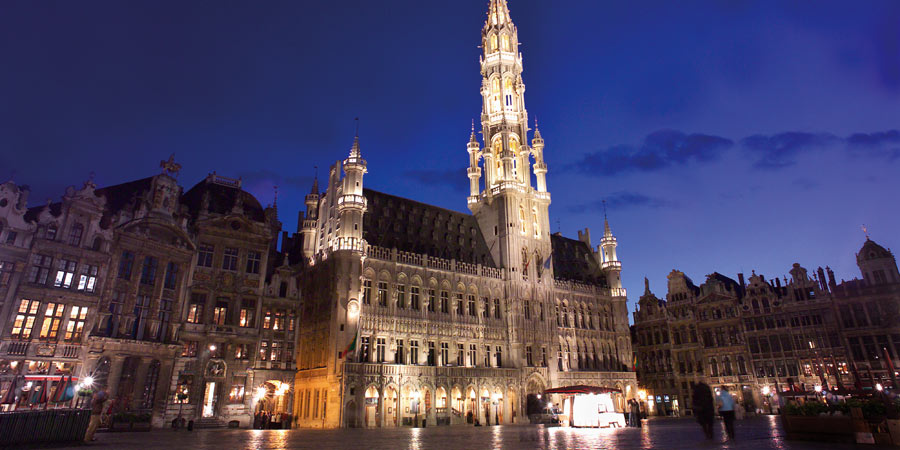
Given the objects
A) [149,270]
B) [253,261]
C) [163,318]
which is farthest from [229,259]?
[163,318]

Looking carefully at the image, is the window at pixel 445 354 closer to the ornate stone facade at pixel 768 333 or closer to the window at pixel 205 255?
the window at pixel 205 255

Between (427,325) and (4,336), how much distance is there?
2963 cm

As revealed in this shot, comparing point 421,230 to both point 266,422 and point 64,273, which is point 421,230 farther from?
point 64,273

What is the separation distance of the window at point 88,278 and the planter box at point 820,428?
39646 millimetres

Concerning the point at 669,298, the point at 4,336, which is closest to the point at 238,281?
the point at 4,336

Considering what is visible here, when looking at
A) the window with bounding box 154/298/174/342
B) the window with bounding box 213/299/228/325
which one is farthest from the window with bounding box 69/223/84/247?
the window with bounding box 213/299/228/325

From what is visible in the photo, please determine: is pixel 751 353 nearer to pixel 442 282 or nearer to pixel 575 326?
pixel 575 326

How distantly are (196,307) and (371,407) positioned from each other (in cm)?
1589

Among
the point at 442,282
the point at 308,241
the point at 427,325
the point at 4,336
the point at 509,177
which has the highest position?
the point at 509,177

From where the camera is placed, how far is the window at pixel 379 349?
144ft

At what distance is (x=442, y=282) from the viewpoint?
49.9 metres

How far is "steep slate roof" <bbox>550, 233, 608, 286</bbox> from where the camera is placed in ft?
211

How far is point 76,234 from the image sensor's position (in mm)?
34969

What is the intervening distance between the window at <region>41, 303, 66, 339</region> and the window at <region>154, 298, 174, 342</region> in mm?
6087
